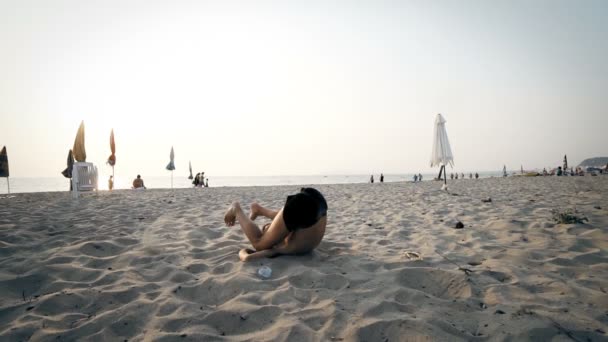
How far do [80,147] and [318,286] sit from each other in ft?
41.8

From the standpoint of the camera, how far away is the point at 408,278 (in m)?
2.74

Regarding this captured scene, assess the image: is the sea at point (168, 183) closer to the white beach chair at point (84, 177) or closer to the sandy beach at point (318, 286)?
the white beach chair at point (84, 177)

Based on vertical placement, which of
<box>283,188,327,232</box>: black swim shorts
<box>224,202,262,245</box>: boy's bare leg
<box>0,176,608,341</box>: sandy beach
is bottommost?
<box>0,176,608,341</box>: sandy beach

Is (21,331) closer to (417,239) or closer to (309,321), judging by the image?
(309,321)

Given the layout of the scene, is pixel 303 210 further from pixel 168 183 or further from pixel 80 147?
pixel 168 183

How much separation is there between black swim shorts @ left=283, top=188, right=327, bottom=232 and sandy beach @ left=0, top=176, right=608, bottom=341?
1.54 ft

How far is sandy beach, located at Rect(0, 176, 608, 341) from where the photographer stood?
1.91m

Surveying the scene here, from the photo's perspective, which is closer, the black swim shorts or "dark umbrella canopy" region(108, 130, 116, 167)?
the black swim shorts

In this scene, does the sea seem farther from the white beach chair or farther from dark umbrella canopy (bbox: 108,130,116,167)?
the white beach chair

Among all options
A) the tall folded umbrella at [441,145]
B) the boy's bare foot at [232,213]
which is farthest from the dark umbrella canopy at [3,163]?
the tall folded umbrella at [441,145]

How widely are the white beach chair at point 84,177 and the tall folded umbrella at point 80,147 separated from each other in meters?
1.16

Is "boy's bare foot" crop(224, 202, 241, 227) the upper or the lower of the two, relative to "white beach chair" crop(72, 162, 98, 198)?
lower

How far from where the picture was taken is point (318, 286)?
8.50 ft

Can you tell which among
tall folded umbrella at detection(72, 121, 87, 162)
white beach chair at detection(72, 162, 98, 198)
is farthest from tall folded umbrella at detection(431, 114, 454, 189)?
tall folded umbrella at detection(72, 121, 87, 162)
